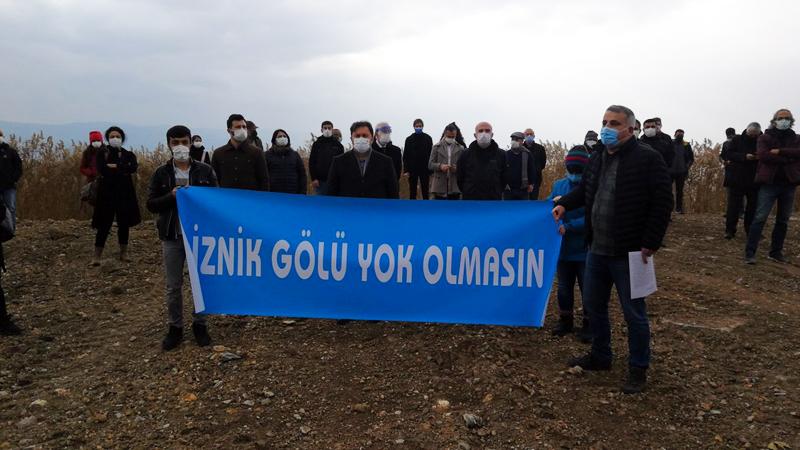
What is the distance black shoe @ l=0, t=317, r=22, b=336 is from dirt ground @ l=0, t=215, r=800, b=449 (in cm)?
10

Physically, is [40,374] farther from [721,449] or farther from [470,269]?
[721,449]

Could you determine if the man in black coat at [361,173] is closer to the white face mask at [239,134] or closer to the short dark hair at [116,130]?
Result: the white face mask at [239,134]

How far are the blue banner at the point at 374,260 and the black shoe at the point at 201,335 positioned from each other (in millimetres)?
156

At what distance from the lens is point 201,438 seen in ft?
11.9

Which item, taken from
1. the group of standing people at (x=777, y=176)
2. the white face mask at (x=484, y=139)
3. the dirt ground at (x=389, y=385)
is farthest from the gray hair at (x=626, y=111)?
the group of standing people at (x=777, y=176)

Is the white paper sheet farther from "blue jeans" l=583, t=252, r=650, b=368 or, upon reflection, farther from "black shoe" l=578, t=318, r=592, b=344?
"black shoe" l=578, t=318, r=592, b=344

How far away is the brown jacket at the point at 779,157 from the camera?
→ 7.93 metres

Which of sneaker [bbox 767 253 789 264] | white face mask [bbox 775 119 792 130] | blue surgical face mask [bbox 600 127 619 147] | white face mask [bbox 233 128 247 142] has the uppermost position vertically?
white face mask [bbox 775 119 792 130]

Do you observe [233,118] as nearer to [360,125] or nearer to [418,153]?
[360,125]

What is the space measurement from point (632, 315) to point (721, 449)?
3.26 feet

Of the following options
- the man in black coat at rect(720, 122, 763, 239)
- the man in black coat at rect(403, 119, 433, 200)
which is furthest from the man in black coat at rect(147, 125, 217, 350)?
the man in black coat at rect(720, 122, 763, 239)

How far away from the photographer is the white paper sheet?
3959mm

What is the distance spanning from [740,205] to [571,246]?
7.22m

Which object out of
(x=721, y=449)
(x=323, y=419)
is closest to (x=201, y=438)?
(x=323, y=419)
